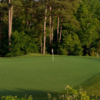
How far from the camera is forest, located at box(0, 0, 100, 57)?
25.0 metres

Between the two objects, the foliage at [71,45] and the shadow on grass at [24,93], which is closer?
the shadow on grass at [24,93]

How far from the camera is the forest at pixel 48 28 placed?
24953 mm

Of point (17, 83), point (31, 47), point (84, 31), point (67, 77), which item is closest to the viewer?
point (17, 83)

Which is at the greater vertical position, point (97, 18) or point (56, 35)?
point (97, 18)

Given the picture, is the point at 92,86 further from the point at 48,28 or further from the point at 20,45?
the point at 48,28

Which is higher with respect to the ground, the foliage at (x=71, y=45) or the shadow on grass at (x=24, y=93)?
the foliage at (x=71, y=45)

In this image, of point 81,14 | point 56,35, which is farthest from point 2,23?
point 81,14

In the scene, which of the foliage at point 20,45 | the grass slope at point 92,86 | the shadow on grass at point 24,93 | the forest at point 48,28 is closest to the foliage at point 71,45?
the forest at point 48,28

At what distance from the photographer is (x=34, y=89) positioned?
4.94 m

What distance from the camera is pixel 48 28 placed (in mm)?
25609

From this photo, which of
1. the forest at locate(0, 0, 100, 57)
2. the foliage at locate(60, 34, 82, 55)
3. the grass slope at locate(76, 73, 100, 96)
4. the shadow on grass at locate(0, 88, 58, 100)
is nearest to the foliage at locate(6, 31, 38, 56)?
the forest at locate(0, 0, 100, 57)

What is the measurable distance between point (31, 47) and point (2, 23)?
307 inches

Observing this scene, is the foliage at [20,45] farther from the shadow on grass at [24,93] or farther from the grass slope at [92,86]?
the shadow on grass at [24,93]

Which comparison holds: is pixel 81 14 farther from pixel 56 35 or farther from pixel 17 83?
pixel 17 83
